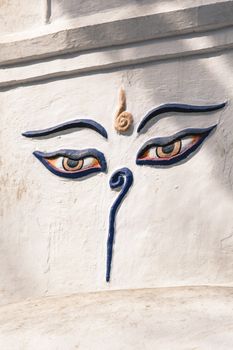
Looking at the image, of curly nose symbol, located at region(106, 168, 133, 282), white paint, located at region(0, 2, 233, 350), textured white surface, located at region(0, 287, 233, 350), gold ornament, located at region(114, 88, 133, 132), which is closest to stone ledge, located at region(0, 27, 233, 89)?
white paint, located at region(0, 2, 233, 350)

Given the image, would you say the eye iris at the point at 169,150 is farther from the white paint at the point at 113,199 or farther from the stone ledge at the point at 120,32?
the stone ledge at the point at 120,32

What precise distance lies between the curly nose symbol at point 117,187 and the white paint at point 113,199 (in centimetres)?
3

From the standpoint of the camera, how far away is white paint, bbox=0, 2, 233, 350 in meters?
6.09

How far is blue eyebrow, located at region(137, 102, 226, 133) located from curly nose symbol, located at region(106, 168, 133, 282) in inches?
9.4

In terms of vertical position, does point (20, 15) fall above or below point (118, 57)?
above

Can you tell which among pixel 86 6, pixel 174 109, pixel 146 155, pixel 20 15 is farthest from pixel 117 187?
pixel 20 15

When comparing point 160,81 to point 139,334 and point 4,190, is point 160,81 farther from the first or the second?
point 139,334

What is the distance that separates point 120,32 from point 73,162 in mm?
726

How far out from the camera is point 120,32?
6441 mm

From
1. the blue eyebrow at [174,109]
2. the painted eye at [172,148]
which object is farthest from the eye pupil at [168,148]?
the blue eyebrow at [174,109]

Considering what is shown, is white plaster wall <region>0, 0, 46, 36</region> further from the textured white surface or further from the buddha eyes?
the textured white surface

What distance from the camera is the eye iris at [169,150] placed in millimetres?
6316

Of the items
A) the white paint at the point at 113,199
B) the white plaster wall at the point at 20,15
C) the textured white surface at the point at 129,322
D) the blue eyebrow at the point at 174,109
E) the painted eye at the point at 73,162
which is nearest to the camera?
the textured white surface at the point at 129,322

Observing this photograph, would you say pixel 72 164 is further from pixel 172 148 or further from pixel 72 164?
pixel 172 148
